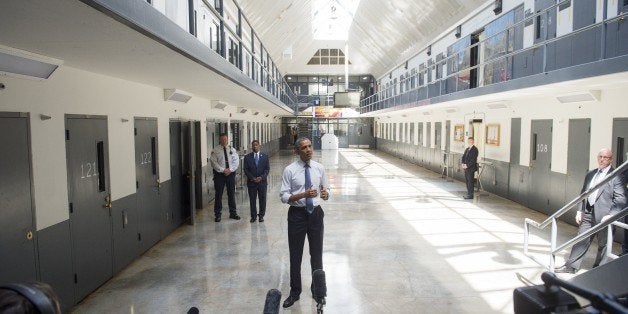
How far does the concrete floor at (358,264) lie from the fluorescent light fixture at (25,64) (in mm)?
2243

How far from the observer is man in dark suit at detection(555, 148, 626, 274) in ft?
15.2

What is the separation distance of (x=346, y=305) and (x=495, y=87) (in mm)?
5779

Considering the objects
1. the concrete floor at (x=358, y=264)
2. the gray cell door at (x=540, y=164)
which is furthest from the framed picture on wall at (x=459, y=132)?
the concrete floor at (x=358, y=264)

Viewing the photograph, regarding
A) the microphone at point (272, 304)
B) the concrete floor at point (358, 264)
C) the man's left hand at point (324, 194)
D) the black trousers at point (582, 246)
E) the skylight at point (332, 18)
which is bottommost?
the concrete floor at point (358, 264)

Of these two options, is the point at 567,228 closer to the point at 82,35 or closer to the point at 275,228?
the point at 275,228

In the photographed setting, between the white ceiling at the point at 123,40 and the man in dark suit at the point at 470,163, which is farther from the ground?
the white ceiling at the point at 123,40

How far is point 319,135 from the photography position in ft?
110

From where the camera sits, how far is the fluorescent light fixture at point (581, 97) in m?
6.94

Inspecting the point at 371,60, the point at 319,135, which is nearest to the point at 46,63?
the point at 371,60

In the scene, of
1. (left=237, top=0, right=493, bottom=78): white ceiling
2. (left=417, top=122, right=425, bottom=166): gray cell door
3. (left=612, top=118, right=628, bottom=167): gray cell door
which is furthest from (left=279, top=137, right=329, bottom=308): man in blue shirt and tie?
(left=417, top=122, right=425, bottom=166): gray cell door

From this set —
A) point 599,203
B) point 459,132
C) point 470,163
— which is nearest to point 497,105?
point 470,163

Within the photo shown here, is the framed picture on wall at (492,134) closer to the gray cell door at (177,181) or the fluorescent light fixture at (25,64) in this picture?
the gray cell door at (177,181)

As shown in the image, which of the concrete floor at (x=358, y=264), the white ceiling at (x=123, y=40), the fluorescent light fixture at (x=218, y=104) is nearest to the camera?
the white ceiling at (x=123, y=40)

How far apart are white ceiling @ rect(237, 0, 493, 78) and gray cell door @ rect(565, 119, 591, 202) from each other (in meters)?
5.55
